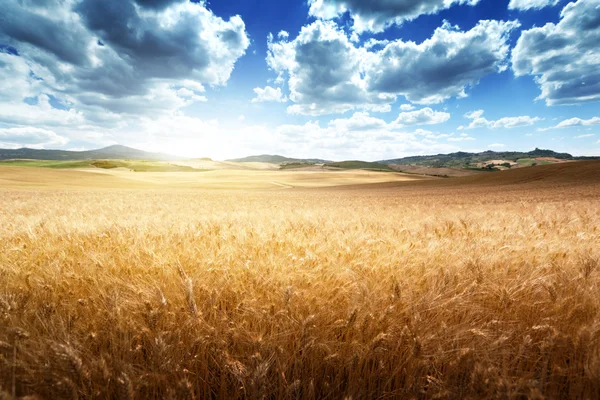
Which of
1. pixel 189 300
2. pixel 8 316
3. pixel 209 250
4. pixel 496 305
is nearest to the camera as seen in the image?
pixel 8 316

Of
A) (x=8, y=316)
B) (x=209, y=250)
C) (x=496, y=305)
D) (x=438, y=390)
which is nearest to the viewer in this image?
(x=438, y=390)

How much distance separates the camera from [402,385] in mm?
1364

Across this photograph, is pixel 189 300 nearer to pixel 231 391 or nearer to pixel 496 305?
pixel 231 391

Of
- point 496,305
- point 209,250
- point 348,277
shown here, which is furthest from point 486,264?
point 209,250

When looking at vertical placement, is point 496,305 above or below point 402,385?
above

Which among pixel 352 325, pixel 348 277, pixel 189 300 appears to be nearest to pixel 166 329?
pixel 189 300

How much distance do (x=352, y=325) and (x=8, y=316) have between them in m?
1.86

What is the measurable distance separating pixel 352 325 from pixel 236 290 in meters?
0.80

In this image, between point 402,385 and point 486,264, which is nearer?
point 402,385

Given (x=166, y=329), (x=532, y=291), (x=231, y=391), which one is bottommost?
(x=231, y=391)

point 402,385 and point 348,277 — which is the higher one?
point 348,277

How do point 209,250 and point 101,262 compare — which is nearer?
point 101,262

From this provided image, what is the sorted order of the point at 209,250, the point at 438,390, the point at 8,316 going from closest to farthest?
the point at 438,390, the point at 8,316, the point at 209,250

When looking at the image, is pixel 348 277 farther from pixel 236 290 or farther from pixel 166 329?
pixel 166 329
